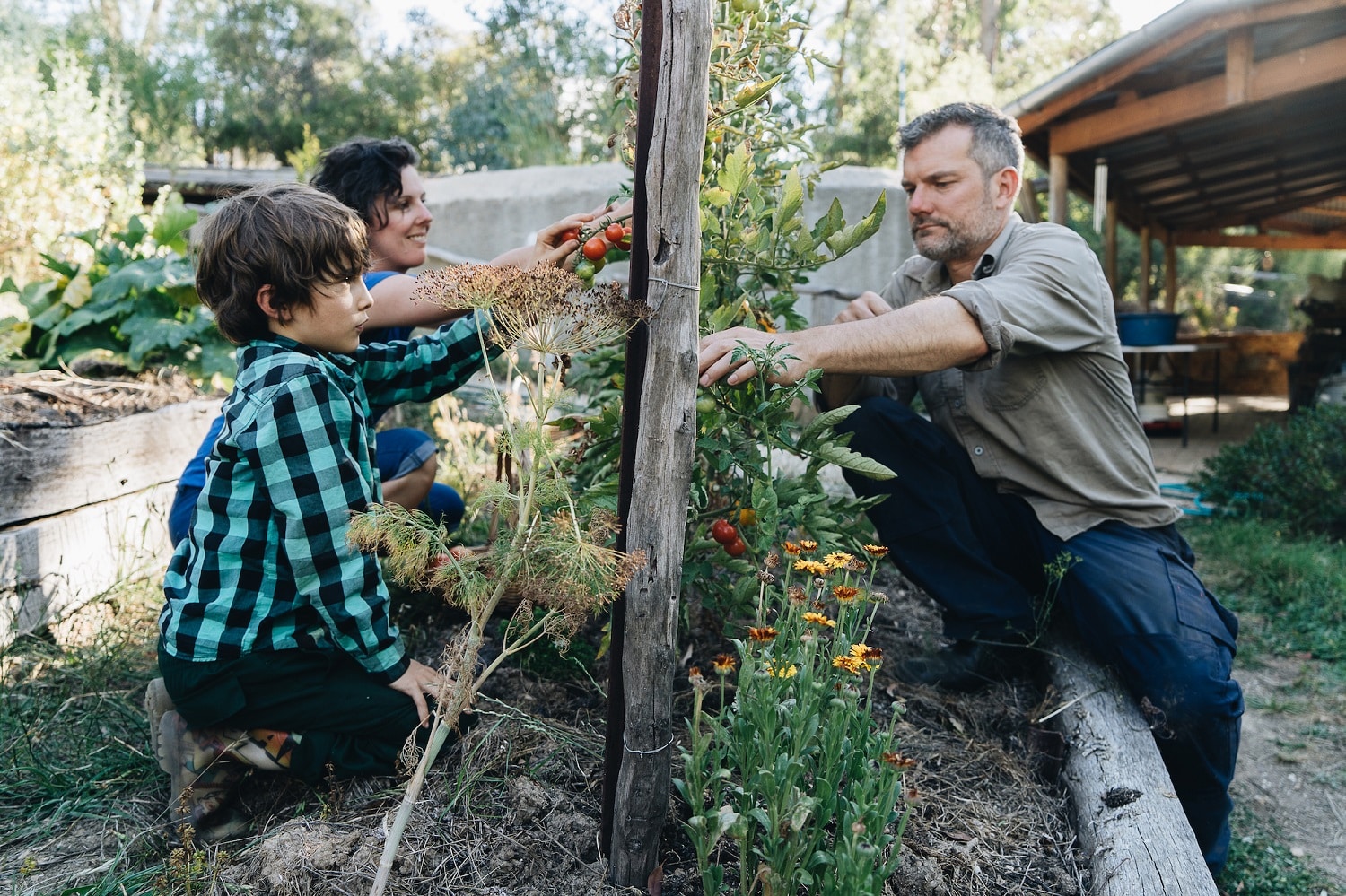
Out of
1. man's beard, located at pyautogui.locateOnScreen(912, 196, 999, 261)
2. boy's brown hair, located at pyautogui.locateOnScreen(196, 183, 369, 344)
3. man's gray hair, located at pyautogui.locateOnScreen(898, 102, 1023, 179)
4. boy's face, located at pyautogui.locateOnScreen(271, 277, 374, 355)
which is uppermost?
man's gray hair, located at pyautogui.locateOnScreen(898, 102, 1023, 179)

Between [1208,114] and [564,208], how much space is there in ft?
15.0

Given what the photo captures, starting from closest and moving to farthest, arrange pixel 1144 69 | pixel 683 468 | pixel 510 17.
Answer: pixel 683 468
pixel 1144 69
pixel 510 17

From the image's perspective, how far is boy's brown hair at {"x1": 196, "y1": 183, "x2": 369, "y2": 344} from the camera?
1.86 metres

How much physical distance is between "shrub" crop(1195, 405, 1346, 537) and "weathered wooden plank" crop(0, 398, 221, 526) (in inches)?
Result: 209

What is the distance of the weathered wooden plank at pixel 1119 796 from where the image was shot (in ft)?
5.93

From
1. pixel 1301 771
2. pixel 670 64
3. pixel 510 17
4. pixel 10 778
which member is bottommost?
pixel 1301 771

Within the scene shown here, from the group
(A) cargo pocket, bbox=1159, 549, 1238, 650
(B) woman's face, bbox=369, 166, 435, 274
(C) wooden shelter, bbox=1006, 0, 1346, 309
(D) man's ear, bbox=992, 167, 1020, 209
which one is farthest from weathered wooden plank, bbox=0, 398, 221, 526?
(C) wooden shelter, bbox=1006, 0, 1346, 309

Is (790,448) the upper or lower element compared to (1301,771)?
upper

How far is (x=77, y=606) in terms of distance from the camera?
3.10m

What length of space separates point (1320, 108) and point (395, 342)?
7244 millimetres

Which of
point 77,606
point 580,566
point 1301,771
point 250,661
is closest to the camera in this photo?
point 580,566

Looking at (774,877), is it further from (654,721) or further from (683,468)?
(683,468)

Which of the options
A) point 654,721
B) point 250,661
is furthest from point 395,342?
point 654,721

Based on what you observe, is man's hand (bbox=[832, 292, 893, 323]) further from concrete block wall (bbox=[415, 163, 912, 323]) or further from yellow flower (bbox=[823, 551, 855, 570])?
concrete block wall (bbox=[415, 163, 912, 323])
